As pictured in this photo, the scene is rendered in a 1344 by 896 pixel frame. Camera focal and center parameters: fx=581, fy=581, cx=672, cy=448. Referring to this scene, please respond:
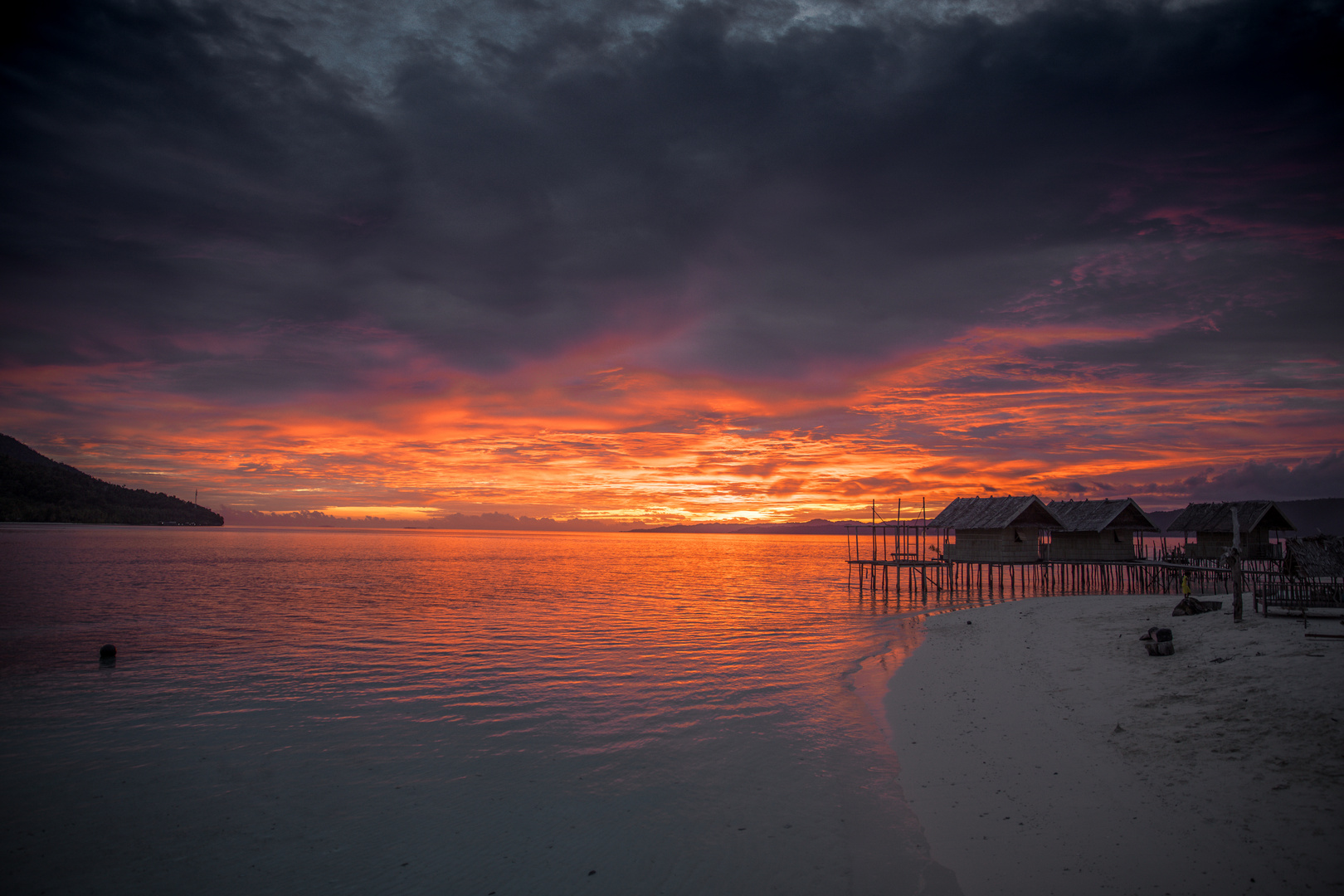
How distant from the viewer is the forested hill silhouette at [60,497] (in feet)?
393

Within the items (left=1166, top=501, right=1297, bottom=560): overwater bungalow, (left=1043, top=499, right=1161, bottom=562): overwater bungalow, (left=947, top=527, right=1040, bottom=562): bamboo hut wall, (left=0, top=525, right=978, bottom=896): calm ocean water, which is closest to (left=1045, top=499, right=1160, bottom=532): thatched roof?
(left=1043, top=499, right=1161, bottom=562): overwater bungalow

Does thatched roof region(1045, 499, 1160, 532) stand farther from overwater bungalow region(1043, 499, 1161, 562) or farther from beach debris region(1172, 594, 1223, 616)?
beach debris region(1172, 594, 1223, 616)

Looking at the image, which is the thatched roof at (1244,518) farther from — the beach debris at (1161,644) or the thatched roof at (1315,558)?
the beach debris at (1161,644)

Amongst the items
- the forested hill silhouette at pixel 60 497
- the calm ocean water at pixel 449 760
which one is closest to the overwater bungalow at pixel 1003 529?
the calm ocean water at pixel 449 760

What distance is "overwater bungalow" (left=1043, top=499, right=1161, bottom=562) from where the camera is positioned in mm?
39062

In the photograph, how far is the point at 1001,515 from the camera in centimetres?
3862

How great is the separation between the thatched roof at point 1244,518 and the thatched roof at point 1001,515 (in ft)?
27.5

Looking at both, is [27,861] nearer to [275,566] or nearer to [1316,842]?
[1316,842]

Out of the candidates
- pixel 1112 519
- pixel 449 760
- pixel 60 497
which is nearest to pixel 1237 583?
pixel 449 760

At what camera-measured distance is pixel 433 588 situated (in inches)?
1645

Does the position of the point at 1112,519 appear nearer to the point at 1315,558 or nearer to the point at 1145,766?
the point at 1315,558

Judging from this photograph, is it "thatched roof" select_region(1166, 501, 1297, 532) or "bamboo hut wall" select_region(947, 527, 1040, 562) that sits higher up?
"thatched roof" select_region(1166, 501, 1297, 532)

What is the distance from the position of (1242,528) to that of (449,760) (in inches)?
1838

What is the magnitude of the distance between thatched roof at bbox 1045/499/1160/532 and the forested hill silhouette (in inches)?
6557
